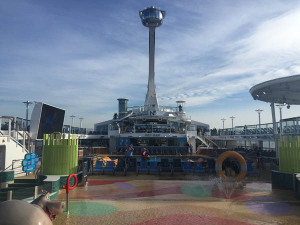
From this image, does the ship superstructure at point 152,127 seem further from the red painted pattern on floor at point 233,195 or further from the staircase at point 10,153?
the red painted pattern on floor at point 233,195

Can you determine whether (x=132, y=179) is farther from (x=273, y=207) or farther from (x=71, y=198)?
(x=273, y=207)

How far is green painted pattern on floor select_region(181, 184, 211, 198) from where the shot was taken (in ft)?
30.5

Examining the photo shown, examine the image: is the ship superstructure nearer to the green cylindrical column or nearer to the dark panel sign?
the dark panel sign

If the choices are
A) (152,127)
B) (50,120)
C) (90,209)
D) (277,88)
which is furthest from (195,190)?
(152,127)

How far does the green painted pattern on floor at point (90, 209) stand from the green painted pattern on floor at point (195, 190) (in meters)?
3.31

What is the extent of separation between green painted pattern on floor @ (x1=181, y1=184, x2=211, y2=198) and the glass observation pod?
46635 mm

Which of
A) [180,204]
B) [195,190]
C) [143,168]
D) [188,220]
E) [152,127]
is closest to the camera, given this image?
[188,220]

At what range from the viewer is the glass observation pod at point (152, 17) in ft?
169

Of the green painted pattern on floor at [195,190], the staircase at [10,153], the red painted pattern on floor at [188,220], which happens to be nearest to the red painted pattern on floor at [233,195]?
the green painted pattern on floor at [195,190]

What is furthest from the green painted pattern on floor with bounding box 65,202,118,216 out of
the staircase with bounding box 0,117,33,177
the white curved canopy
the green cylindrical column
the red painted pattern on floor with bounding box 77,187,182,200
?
the white curved canopy

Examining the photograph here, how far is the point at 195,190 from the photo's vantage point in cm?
998

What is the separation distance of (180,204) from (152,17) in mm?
49226

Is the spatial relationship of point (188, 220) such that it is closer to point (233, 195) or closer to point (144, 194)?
point (144, 194)

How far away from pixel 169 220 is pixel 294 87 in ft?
44.3
